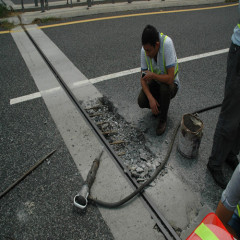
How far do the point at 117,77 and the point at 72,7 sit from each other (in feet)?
14.7

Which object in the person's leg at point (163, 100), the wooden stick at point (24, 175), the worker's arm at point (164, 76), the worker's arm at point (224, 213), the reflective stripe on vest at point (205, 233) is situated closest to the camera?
the reflective stripe on vest at point (205, 233)

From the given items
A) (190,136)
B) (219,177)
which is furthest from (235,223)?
(190,136)

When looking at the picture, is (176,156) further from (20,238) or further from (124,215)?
(20,238)

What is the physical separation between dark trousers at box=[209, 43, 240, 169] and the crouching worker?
763mm

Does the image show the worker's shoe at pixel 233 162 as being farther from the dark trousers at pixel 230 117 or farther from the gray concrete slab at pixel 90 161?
the gray concrete slab at pixel 90 161

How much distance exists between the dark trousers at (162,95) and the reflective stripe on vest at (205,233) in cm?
202

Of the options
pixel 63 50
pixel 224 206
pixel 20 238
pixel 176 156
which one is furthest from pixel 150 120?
pixel 63 50

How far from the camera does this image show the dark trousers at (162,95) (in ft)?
9.39

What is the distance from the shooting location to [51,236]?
2004mm

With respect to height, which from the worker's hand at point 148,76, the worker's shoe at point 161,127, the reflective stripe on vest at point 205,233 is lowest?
the worker's shoe at point 161,127

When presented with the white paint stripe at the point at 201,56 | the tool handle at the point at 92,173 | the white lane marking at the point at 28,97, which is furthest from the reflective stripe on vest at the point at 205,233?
the white paint stripe at the point at 201,56

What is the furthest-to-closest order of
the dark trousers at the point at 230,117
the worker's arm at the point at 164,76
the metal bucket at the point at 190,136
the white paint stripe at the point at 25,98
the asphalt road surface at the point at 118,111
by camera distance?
the white paint stripe at the point at 25,98
the worker's arm at the point at 164,76
the metal bucket at the point at 190,136
the asphalt road surface at the point at 118,111
the dark trousers at the point at 230,117

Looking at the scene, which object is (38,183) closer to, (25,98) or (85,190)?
(85,190)

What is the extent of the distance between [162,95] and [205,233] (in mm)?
2069
